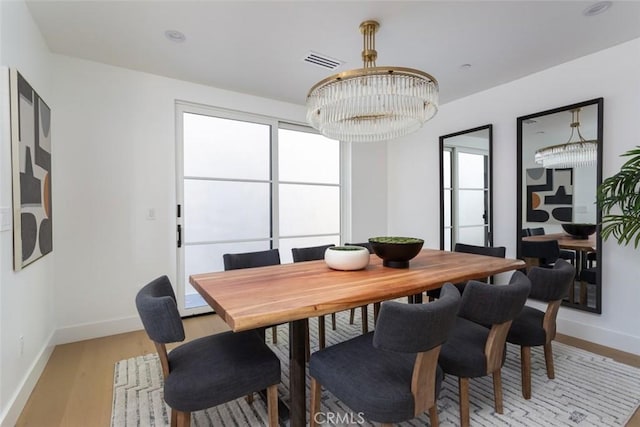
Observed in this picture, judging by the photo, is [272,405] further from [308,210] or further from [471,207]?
[471,207]

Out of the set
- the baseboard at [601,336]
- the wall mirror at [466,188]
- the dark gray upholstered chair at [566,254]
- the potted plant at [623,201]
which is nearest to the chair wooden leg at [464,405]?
the potted plant at [623,201]

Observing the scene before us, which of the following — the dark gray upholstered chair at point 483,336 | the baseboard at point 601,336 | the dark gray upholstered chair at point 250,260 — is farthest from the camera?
the baseboard at point 601,336

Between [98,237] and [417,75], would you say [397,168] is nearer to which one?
[417,75]

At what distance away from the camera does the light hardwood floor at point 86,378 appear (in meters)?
1.72

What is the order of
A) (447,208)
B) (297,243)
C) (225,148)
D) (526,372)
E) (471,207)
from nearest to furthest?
(526,372), (225,148), (471,207), (447,208), (297,243)

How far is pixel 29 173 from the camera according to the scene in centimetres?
199

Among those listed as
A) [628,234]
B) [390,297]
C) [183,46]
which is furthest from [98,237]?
[628,234]

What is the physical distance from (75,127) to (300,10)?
2.29m

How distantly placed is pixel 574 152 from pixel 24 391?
4.52 meters

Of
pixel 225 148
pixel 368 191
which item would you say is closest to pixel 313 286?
pixel 225 148

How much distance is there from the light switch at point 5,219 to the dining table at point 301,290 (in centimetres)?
101

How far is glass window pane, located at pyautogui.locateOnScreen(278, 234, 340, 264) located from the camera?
→ 406 cm

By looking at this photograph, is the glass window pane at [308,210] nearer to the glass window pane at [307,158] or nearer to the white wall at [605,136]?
the glass window pane at [307,158]

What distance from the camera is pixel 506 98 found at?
130 inches
